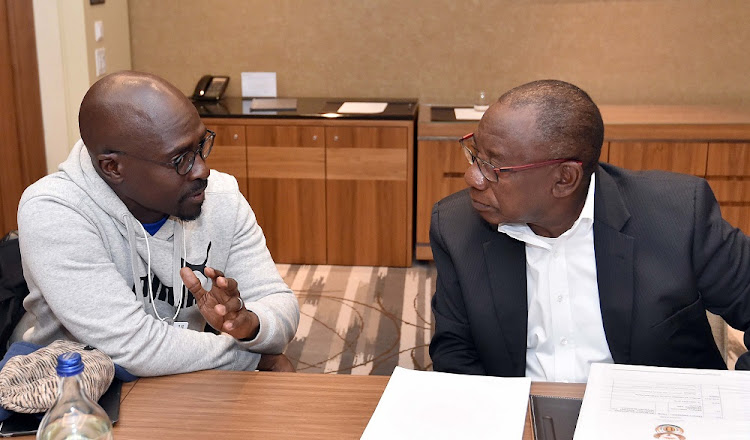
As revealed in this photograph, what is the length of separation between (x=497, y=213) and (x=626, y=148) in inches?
109

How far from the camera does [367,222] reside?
4750 millimetres

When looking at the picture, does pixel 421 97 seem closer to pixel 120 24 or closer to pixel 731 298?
pixel 120 24

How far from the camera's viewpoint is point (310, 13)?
504 cm

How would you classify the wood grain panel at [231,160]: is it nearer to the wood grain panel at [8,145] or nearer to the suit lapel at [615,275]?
the wood grain panel at [8,145]

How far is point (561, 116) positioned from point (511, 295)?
45cm

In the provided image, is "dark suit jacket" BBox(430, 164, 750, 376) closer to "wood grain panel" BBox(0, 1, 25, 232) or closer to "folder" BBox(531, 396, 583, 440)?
"folder" BBox(531, 396, 583, 440)

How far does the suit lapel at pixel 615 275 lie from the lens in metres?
1.97

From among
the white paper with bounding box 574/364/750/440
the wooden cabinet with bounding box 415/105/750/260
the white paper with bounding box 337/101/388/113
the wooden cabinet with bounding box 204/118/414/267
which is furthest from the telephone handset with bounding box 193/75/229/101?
the white paper with bounding box 574/364/750/440

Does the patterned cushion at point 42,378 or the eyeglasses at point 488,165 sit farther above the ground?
the eyeglasses at point 488,165

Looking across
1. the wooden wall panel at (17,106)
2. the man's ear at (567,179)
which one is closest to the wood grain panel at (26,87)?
the wooden wall panel at (17,106)

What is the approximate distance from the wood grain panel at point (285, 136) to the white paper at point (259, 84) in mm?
555

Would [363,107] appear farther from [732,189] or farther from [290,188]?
[732,189]

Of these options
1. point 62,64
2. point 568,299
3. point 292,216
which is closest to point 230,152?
point 292,216

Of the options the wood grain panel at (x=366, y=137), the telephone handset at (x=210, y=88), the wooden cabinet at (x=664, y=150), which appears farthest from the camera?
the telephone handset at (x=210, y=88)
